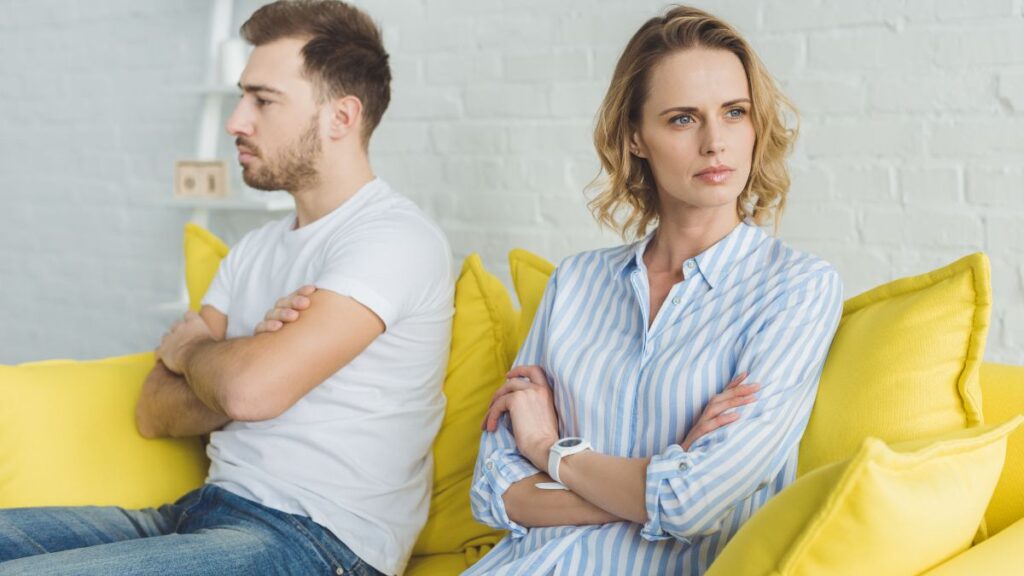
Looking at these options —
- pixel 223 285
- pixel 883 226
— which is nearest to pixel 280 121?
pixel 223 285

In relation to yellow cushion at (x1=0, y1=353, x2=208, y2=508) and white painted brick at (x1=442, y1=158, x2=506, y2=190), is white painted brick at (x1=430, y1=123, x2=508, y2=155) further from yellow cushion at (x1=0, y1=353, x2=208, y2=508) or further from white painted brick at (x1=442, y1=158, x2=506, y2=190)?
A: yellow cushion at (x1=0, y1=353, x2=208, y2=508)

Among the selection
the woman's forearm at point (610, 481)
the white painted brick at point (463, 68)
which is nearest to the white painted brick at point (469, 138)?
the white painted brick at point (463, 68)

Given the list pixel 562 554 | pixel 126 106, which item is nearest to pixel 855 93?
pixel 562 554

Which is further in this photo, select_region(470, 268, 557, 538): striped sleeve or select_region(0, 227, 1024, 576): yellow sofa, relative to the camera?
select_region(470, 268, 557, 538): striped sleeve

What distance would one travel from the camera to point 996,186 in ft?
6.32

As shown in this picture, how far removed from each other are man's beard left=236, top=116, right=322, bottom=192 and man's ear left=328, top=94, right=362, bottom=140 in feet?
0.13

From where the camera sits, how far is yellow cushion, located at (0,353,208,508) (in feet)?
6.15

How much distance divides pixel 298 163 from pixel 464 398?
54 cm

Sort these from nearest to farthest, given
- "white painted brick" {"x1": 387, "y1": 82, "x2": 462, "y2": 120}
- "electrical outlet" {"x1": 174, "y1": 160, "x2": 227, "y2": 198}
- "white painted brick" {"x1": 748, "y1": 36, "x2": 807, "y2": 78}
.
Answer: "white painted brick" {"x1": 748, "y1": 36, "x2": 807, "y2": 78}, "white painted brick" {"x1": 387, "y1": 82, "x2": 462, "y2": 120}, "electrical outlet" {"x1": 174, "y1": 160, "x2": 227, "y2": 198}

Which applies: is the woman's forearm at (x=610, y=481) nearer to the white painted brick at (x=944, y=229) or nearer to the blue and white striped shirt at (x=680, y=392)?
the blue and white striped shirt at (x=680, y=392)

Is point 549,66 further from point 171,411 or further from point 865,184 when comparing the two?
point 171,411

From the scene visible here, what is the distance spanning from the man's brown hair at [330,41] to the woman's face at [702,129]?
2.23 feet

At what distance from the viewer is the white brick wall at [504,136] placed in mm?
1951

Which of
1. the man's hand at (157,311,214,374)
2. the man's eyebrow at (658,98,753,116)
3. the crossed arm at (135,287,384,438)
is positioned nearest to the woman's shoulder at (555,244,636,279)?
the man's eyebrow at (658,98,753,116)
